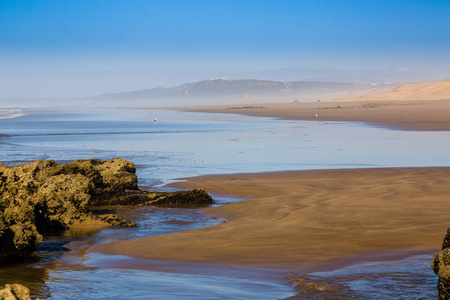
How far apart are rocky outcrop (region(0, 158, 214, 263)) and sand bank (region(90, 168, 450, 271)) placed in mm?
946

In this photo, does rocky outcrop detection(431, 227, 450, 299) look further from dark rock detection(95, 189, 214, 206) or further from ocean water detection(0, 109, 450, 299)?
dark rock detection(95, 189, 214, 206)

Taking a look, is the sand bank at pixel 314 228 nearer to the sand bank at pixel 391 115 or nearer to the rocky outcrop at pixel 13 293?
the rocky outcrop at pixel 13 293

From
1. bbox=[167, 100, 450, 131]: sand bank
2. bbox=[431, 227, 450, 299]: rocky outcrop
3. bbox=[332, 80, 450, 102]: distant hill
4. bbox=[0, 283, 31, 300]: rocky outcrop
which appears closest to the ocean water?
bbox=[431, 227, 450, 299]: rocky outcrop

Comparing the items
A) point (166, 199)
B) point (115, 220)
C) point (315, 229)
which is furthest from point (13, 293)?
point (166, 199)

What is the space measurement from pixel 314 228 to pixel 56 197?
12.2 ft

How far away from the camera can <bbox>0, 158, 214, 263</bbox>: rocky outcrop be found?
20.8 ft

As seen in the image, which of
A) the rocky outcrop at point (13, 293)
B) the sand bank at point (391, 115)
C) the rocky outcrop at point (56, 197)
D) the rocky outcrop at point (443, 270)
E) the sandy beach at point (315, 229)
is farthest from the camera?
the sand bank at point (391, 115)

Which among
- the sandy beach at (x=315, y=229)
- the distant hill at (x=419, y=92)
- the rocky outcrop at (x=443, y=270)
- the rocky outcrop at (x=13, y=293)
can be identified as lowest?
the sandy beach at (x=315, y=229)

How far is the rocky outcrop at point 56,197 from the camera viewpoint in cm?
634

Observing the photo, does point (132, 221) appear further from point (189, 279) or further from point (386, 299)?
point (386, 299)

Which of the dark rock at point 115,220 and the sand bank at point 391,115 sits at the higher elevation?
the sand bank at point 391,115

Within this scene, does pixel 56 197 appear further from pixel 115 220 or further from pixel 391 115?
pixel 391 115

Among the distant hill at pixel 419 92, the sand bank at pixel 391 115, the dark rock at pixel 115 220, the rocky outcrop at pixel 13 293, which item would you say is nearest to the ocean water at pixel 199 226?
the dark rock at pixel 115 220

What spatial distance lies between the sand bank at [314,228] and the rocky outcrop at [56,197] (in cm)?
95
